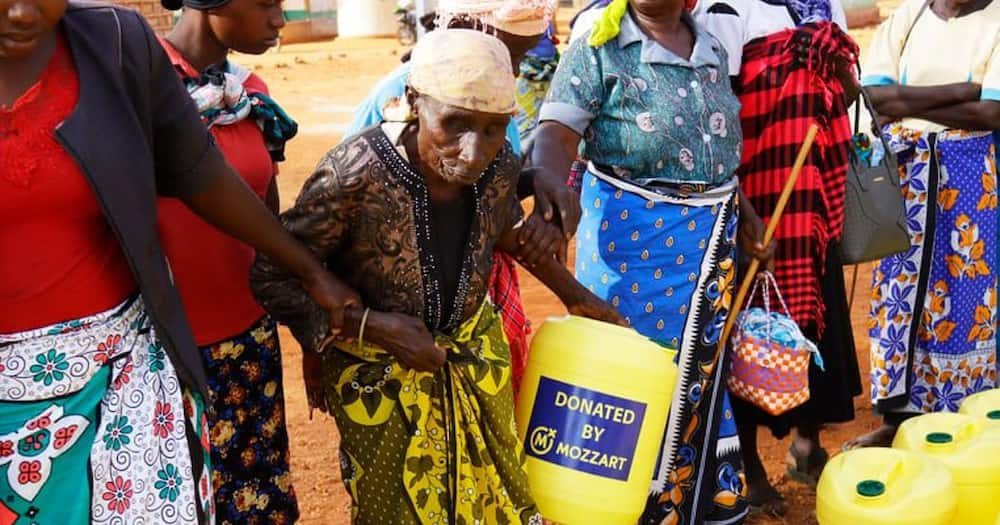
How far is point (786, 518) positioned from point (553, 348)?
1.93 meters

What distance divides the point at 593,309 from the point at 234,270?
2.91ft

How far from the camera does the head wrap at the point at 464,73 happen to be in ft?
8.69

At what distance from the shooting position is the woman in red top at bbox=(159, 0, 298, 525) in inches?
119

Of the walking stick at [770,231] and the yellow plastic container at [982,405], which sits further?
the yellow plastic container at [982,405]

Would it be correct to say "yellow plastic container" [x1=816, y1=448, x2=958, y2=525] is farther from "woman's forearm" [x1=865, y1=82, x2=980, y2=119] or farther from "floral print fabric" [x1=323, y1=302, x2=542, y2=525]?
"woman's forearm" [x1=865, y1=82, x2=980, y2=119]

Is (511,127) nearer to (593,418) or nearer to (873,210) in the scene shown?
(593,418)

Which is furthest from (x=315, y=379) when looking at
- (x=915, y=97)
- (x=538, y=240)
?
(x=915, y=97)

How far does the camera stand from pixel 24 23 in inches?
83.4

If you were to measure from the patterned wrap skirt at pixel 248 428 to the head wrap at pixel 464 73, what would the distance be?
0.86 m

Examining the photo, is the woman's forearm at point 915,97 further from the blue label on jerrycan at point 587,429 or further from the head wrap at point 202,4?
the head wrap at point 202,4

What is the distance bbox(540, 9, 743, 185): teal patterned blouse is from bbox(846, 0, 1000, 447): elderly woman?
1364 millimetres

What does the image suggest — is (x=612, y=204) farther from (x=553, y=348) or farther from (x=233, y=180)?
(x=233, y=180)

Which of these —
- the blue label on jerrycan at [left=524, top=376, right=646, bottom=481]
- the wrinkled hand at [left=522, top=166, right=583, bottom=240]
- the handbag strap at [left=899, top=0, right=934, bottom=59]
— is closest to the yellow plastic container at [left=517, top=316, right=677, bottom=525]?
the blue label on jerrycan at [left=524, top=376, right=646, bottom=481]

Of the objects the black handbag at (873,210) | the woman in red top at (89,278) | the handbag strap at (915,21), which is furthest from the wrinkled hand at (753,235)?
the woman in red top at (89,278)
